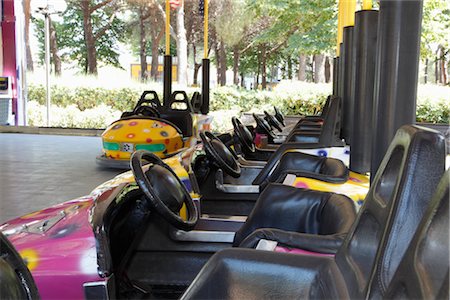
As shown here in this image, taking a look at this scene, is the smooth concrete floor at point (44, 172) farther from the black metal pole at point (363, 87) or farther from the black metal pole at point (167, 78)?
the black metal pole at point (363, 87)

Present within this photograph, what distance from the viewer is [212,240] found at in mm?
2184

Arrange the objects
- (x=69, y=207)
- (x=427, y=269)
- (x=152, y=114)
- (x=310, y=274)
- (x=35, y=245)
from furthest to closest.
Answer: (x=152, y=114), (x=69, y=207), (x=35, y=245), (x=310, y=274), (x=427, y=269)

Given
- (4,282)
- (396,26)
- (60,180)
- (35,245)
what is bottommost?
(60,180)

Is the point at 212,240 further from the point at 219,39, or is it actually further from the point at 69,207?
the point at 219,39

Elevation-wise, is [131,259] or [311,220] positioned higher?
[311,220]

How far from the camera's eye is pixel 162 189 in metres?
1.74

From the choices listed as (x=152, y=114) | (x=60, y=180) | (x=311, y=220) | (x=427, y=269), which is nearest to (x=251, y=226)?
(x=311, y=220)

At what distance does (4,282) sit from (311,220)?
1.09 m

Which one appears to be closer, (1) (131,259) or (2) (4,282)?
(2) (4,282)

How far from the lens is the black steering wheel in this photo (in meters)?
1.62

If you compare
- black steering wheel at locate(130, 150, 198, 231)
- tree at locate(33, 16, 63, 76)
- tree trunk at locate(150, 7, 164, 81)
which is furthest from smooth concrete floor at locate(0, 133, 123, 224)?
tree at locate(33, 16, 63, 76)

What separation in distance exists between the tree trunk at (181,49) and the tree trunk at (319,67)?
2698 mm

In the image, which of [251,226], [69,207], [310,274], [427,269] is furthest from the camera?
[69,207]

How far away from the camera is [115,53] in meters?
11.6
